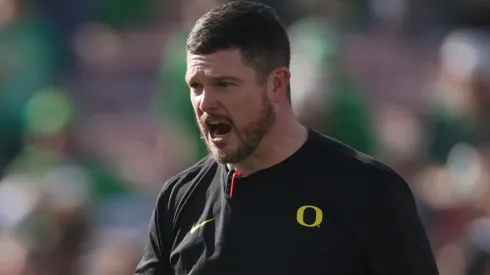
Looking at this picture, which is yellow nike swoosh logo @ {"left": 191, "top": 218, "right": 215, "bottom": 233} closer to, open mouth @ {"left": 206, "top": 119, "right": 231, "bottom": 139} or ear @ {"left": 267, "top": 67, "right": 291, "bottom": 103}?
open mouth @ {"left": 206, "top": 119, "right": 231, "bottom": 139}

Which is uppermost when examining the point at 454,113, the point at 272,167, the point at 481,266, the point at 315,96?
the point at 272,167

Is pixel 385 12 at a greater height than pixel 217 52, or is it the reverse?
pixel 217 52

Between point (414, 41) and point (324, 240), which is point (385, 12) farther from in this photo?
point (324, 240)

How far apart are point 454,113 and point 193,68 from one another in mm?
3778

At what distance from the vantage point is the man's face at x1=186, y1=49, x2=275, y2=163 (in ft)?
11.8

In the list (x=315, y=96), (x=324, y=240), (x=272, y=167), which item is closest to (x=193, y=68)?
(x=272, y=167)

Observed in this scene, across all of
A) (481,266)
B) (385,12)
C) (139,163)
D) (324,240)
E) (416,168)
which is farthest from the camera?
(385,12)

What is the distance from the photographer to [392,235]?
11.3 feet

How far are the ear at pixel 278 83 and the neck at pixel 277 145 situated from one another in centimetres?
8

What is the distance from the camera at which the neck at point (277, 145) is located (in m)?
3.72

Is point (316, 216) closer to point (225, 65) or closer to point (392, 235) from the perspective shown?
point (392, 235)

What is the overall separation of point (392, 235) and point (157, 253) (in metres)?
0.90

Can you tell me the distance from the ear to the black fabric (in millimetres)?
176

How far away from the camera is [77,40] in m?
8.38
